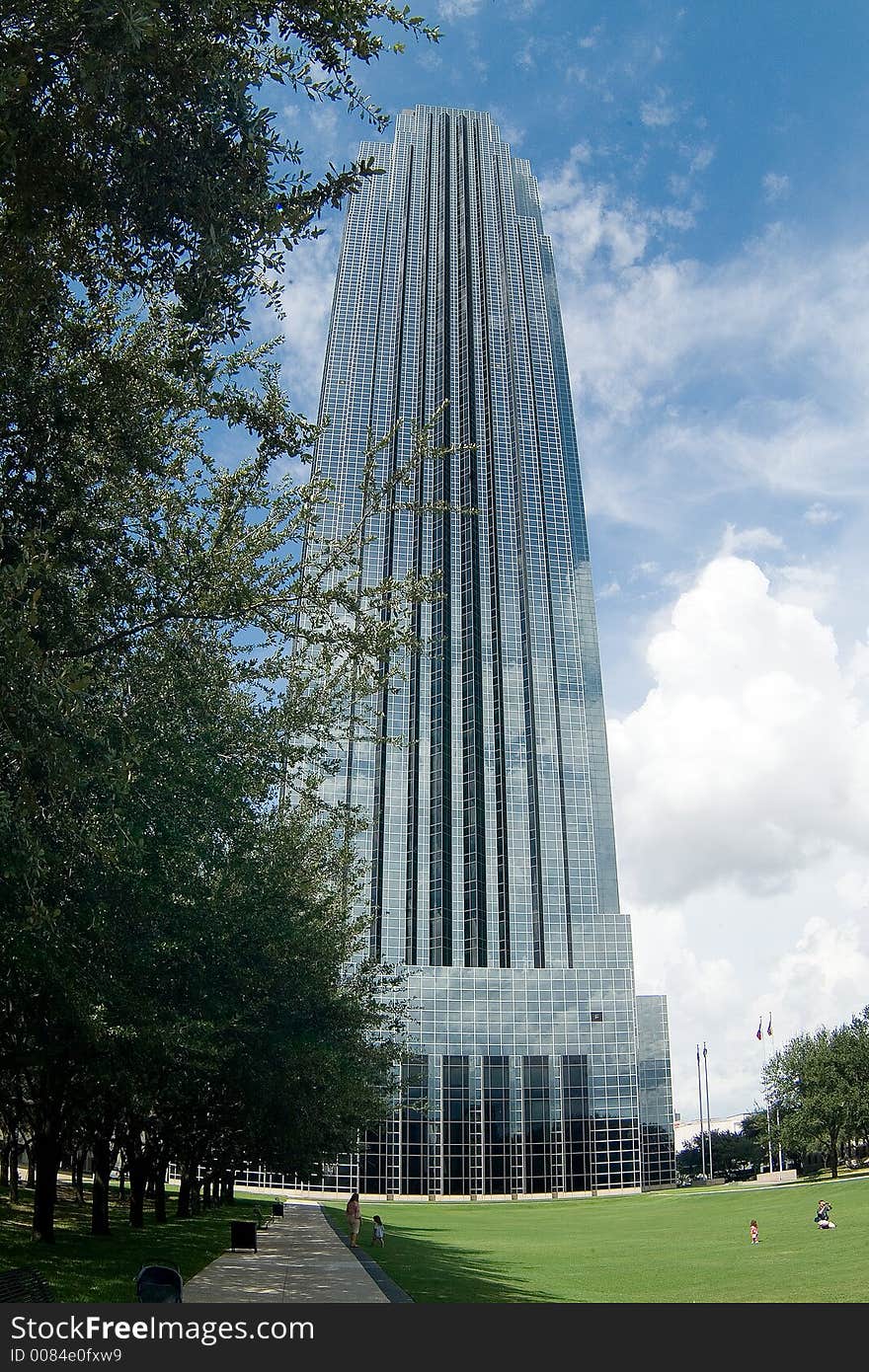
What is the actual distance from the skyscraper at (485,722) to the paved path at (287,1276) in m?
48.7

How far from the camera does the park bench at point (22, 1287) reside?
10.3 metres

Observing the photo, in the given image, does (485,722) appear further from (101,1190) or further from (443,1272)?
(443,1272)

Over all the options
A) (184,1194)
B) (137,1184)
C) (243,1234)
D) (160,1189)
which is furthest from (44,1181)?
(184,1194)

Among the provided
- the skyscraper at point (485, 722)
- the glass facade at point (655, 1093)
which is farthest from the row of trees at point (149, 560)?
the glass facade at point (655, 1093)

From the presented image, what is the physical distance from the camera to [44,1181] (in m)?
26.7

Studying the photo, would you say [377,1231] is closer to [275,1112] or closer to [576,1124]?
[275,1112]

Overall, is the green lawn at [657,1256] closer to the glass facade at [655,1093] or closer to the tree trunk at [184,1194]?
the tree trunk at [184,1194]

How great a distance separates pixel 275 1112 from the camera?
85.8 feet

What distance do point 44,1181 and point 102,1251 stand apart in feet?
7.64

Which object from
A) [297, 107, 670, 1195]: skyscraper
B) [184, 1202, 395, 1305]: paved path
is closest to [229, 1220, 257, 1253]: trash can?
[184, 1202, 395, 1305]: paved path

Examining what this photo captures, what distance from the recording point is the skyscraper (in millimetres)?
105562

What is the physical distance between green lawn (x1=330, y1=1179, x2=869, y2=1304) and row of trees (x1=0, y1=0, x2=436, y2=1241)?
9413 mm

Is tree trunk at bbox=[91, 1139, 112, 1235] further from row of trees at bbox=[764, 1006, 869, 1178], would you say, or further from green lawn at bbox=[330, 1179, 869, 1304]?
row of trees at bbox=[764, 1006, 869, 1178]

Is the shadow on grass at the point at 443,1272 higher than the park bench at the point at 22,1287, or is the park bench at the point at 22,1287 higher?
the park bench at the point at 22,1287
